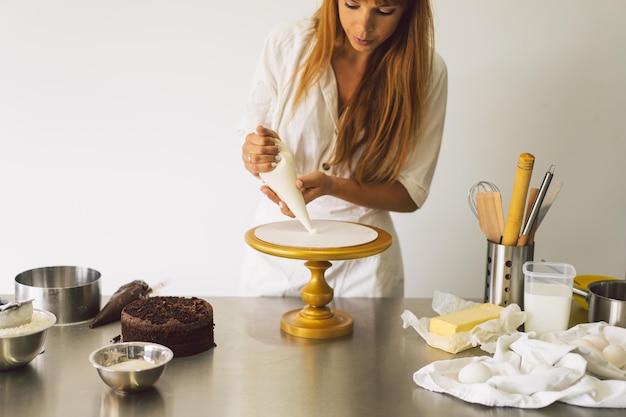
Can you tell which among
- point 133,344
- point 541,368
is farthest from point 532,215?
point 133,344

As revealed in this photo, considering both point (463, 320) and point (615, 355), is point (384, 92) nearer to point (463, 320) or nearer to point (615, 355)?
point (463, 320)

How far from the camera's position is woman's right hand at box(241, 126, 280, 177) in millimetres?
1908

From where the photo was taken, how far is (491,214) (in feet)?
6.24

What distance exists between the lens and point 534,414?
4.63ft

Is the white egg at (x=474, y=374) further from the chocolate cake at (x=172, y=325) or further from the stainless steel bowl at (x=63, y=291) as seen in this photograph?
the stainless steel bowl at (x=63, y=291)

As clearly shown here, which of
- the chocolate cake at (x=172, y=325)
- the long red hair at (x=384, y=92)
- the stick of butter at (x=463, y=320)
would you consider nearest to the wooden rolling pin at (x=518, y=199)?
the stick of butter at (x=463, y=320)

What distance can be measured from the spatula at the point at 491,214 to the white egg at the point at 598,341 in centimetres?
37

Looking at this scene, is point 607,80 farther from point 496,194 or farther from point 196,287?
point 196,287

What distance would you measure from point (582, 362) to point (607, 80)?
1.75 meters

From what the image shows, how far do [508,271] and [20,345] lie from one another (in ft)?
3.65

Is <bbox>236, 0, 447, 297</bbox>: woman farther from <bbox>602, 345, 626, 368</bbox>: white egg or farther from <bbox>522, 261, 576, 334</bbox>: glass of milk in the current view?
<bbox>602, 345, 626, 368</bbox>: white egg

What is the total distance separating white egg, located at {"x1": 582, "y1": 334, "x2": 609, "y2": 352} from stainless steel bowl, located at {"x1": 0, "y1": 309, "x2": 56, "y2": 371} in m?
1.10

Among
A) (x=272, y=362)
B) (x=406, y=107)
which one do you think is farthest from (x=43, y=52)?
(x=272, y=362)

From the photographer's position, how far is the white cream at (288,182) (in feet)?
6.26
